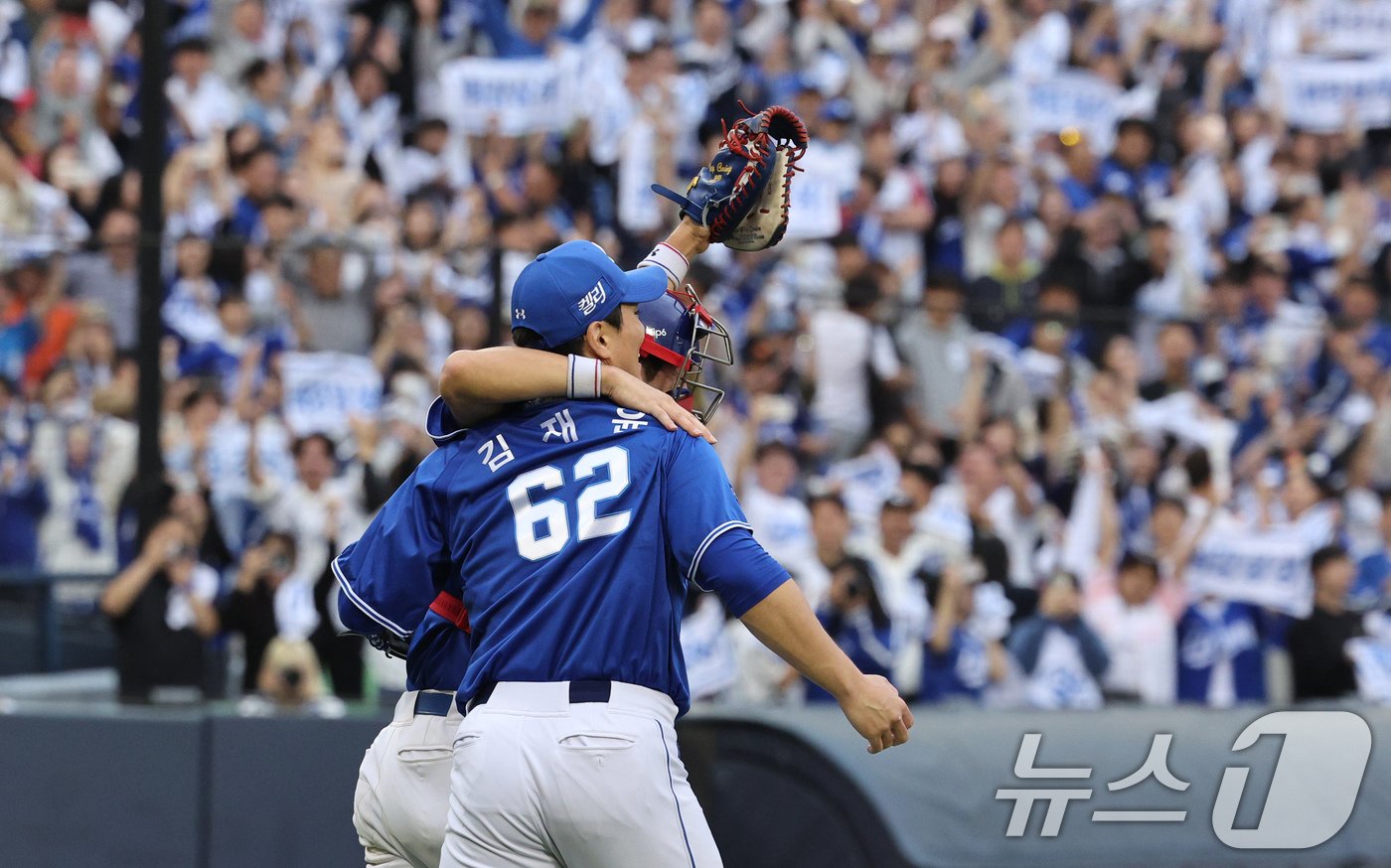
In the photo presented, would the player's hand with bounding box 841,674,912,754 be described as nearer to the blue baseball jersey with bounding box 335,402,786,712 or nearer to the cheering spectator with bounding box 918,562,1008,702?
the blue baseball jersey with bounding box 335,402,786,712

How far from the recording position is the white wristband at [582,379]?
401 centimetres

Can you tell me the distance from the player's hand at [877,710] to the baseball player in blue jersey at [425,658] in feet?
2.52

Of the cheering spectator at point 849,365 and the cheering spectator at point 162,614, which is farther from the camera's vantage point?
the cheering spectator at point 849,365

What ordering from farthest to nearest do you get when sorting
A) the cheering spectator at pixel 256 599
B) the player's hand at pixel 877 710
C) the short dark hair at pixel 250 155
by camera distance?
1. the short dark hair at pixel 250 155
2. the cheering spectator at pixel 256 599
3. the player's hand at pixel 877 710

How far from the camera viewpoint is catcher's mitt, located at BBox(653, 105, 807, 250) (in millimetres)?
4414

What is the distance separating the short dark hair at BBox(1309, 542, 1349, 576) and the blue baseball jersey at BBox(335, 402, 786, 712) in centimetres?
566

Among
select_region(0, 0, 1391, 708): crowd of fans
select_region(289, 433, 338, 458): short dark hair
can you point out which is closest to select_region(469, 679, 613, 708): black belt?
select_region(0, 0, 1391, 708): crowd of fans

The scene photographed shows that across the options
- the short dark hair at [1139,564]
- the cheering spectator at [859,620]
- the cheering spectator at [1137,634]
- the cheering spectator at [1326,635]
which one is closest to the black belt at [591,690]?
the cheering spectator at [859,620]

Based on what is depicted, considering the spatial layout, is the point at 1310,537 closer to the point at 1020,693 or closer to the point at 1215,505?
the point at 1215,505

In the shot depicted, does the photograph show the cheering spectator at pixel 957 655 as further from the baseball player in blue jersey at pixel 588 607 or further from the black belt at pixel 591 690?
the black belt at pixel 591 690

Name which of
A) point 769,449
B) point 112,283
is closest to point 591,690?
point 112,283

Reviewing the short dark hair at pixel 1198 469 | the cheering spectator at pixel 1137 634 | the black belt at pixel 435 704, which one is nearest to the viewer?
the black belt at pixel 435 704

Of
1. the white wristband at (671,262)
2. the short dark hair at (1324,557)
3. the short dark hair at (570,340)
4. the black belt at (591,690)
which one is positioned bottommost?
the short dark hair at (1324,557)

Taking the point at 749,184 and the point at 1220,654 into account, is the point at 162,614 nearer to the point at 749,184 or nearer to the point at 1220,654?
the point at 749,184
